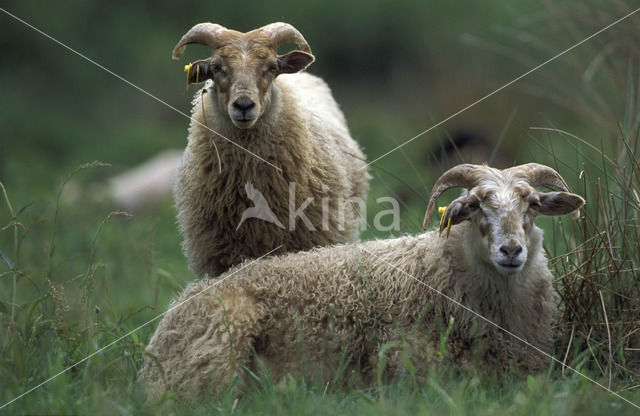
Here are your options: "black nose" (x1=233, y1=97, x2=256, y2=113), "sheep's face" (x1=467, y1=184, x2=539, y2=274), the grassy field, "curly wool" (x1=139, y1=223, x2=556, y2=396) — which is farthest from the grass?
"black nose" (x1=233, y1=97, x2=256, y2=113)

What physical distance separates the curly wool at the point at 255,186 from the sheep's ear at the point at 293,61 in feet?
0.46

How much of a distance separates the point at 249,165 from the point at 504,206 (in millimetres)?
1720

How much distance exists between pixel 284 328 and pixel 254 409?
0.74 meters

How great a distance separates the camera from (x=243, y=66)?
4.88 m

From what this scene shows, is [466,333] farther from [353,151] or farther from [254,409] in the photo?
[353,151]

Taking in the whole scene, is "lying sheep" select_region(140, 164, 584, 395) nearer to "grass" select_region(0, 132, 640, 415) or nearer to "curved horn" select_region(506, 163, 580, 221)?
"curved horn" select_region(506, 163, 580, 221)

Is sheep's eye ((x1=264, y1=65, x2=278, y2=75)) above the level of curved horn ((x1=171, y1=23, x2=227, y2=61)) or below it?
below

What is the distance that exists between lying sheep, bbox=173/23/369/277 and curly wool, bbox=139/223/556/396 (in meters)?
0.57

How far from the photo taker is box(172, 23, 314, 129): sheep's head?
15.8 ft

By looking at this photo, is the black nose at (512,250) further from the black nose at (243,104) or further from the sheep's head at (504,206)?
the black nose at (243,104)

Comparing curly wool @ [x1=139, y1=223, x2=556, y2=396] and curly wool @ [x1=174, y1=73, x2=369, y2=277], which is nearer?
curly wool @ [x1=139, y1=223, x2=556, y2=396]

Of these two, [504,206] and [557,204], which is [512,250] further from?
[557,204]

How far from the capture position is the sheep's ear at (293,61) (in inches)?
202

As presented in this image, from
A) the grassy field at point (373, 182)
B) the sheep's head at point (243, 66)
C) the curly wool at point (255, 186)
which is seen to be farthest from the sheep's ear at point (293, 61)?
the grassy field at point (373, 182)
